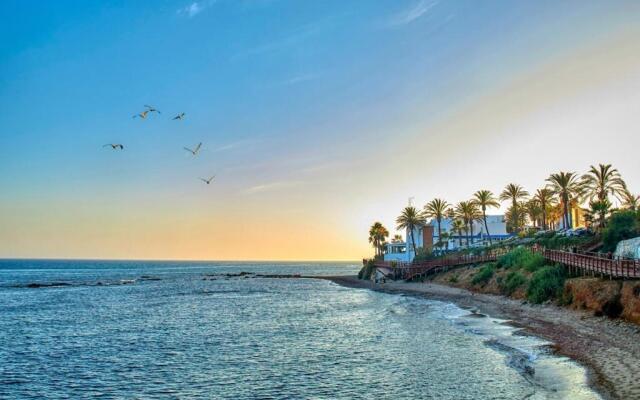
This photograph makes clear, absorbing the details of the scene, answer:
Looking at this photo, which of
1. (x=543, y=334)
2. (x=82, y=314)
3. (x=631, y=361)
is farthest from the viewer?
(x=82, y=314)

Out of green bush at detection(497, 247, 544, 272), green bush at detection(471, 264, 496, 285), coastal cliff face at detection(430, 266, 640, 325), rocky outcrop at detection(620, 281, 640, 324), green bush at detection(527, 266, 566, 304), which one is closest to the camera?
rocky outcrop at detection(620, 281, 640, 324)

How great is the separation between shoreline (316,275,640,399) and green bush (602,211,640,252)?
11344 mm

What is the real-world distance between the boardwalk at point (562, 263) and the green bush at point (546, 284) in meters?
1.10

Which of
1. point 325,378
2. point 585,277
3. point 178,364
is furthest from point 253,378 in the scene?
point 585,277

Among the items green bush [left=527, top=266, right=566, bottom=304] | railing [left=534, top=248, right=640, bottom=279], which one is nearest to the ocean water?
green bush [left=527, top=266, right=566, bottom=304]

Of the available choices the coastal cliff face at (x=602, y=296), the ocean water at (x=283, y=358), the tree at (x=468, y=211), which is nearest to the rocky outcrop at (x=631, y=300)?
the coastal cliff face at (x=602, y=296)

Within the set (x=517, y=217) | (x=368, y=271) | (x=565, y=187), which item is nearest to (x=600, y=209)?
(x=565, y=187)

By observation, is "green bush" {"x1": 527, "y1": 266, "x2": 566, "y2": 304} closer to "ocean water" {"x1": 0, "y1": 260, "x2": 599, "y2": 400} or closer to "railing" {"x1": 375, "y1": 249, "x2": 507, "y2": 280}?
"ocean water" {"x1": 0, "y1": 260, "x2": 599, "y2": 400}

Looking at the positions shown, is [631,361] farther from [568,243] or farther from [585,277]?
[568,243]

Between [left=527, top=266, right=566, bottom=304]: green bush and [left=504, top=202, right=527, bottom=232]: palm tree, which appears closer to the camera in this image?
[left=527, top=266, right=566, bottom=304]: green bush

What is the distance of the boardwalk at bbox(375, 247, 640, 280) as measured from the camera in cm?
3108

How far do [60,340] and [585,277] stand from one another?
121 ft

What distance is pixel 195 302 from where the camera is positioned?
59.1 meters

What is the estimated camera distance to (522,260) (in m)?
51.7
